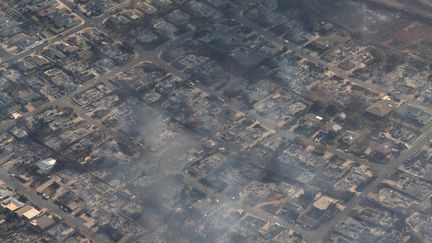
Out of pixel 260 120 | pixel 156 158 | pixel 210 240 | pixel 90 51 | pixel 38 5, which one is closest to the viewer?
pixel 210 240

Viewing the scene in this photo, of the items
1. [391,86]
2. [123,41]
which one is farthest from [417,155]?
[123,41]

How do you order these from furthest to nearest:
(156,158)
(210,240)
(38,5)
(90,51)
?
(38,5)
(90,51)
(156,158)
(210,240)

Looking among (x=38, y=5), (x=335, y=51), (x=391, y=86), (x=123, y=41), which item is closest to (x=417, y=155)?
(x=391, y=86)

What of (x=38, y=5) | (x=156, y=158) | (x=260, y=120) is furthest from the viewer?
(x=38, y=5)

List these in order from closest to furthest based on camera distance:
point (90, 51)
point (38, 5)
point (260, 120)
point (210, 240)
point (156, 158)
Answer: point (210, 240)
point (156, 158)
point (260, 120)
point (90, 51)
point (38, 5)

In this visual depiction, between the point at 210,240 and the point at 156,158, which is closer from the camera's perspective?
the point at 210,240

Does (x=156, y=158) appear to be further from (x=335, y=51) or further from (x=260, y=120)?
(x=335, y=51)

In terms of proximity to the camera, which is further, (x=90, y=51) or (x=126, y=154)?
(x=90, y=51)

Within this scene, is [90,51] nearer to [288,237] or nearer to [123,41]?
[123,41]
